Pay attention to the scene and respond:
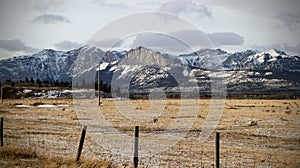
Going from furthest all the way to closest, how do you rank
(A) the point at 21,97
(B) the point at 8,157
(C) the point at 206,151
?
1. (A) the point at 21,97
2. (C) the point at 206,151
3. (B) the point at 8,157

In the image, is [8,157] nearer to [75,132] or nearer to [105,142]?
[105,142]

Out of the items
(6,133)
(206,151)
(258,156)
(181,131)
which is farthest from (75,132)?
(258,156)

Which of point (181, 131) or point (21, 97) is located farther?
point (21, 97)

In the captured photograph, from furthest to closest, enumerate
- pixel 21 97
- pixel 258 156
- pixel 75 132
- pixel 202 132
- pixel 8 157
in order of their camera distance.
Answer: pixel 21 97
pixel 202 132
pixel 75 132
pixel 258 156
pixel 8 157

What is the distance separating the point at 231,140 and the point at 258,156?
489 cm

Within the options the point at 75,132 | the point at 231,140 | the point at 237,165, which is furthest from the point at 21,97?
the point at 237,165

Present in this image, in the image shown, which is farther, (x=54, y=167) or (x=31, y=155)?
(x=31, y=155)

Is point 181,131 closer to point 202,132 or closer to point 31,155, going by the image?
point 202,132

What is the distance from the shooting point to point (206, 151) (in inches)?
706

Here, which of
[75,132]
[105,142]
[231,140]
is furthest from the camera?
[75,132]

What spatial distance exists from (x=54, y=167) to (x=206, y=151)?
26.6ft

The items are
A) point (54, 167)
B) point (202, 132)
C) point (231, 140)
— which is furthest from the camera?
point (202, 132)

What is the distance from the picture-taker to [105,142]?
2022 centimetres

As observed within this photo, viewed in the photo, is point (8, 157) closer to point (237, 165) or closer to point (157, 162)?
point (157, 162)
